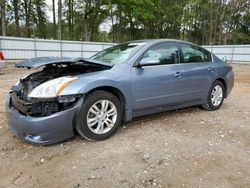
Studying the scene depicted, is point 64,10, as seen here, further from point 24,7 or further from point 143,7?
point 143,7

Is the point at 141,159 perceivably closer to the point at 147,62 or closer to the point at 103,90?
the point at 103,90

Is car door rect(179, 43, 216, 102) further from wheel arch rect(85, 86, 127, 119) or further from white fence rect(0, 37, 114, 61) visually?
white fence rect(0, 37, 114, 61)

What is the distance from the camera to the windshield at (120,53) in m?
3.81

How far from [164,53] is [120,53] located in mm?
754

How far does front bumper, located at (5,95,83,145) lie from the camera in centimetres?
289

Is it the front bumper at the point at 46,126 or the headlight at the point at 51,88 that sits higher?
the headlight at the point at 51,88

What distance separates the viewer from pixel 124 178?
249 centimetres

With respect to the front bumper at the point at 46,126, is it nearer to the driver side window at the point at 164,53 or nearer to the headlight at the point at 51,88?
the headlight at the point at 51,88

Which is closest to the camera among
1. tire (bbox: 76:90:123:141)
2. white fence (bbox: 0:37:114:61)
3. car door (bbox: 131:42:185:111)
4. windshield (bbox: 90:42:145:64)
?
tire (bbox: 76:90:123:141)

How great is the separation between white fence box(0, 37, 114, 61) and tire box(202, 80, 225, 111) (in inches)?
502

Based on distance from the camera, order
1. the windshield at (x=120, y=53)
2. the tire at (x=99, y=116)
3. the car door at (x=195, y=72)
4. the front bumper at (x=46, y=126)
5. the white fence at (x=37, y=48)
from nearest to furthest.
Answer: the front bumper at (x=46, y=126), the tire at (x=99, y=116), the windshield at (x=120, y=53), the car door at (x=195, y=72), the white fence at (x=37, y=48)

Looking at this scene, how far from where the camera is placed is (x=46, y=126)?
2904 millimetres

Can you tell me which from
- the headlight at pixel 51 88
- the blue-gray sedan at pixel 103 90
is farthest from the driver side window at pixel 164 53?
the headlight at pixel 51 88

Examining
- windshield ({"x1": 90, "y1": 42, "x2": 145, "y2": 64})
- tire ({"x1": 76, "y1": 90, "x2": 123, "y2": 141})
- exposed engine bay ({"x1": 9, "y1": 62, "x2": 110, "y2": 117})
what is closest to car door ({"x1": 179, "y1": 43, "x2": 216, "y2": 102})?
windshield ({"x1": 90, "y1": 42, "x2": 145, "y2": 64})
